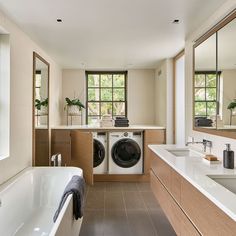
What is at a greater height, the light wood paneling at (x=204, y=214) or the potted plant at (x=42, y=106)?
the potted plant at (x=42, y=106)

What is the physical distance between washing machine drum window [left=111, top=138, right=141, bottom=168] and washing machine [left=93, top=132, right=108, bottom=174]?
181 millimetres

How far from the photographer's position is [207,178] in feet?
5.59

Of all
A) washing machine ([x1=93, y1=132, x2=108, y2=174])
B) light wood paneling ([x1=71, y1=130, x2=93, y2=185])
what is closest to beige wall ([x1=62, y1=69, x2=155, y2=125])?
washing machine ([x1=93, y1=132, x2=108, y2=174])

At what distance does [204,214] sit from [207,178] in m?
0.29

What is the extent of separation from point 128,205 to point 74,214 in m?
1.52

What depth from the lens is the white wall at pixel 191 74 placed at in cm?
232

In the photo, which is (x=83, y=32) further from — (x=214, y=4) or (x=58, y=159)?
(x=58, y=159)

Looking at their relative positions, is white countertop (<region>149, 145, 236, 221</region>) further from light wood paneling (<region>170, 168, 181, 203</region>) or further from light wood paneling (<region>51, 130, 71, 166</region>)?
light wood paneling (<region>51, 130, 71, 166</region>)

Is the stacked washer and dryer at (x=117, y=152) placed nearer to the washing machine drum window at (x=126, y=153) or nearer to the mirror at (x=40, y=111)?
the washing machine drum window at (x=126, y=153)

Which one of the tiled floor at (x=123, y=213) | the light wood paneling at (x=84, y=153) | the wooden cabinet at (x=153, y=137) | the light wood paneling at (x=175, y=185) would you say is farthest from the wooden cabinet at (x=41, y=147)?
the light wood paneling at (x=175, y=185)

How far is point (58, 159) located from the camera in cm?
382

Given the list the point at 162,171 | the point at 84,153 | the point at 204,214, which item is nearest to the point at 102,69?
the point at 84,153

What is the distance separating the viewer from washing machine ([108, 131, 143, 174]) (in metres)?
4.84

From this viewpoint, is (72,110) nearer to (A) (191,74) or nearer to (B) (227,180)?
(A) (191,74)
